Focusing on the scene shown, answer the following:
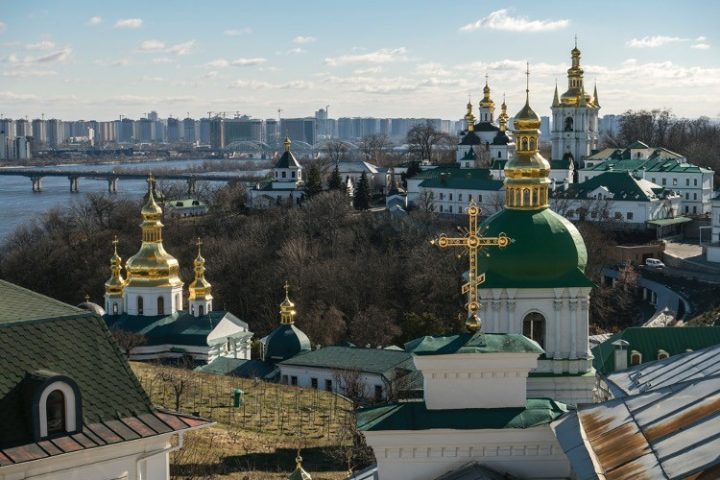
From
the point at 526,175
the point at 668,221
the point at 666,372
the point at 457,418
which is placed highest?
the point at 526,175

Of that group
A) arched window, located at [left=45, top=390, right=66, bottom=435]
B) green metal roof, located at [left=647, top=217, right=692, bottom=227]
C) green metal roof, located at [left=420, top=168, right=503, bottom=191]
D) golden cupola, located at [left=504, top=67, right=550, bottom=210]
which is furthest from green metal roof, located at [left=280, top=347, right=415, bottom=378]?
green metal roof, located at [left=420, top=168, right=503, bottom=191]

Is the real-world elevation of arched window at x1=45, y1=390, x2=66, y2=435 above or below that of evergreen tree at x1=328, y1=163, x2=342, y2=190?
above

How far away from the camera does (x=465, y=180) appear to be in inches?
2307

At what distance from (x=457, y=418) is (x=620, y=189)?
148 feet

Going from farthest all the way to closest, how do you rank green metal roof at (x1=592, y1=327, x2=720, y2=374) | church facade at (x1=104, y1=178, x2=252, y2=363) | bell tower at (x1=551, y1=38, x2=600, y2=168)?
bell tower at (x1=551, y1=38, x2=600, y2=168), church facade at (x1=104, y1=178, x2=252, y2=363), green metal roof at (x1=592, y1=327, x2=720, y2=374)

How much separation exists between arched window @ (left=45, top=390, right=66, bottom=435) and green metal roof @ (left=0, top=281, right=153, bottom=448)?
0.16 m

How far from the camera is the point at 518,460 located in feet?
31.2

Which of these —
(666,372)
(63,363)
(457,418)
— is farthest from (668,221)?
(63,363)

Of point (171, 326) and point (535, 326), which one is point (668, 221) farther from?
point (535, 326)

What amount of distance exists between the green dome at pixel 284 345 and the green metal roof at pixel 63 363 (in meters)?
20.8

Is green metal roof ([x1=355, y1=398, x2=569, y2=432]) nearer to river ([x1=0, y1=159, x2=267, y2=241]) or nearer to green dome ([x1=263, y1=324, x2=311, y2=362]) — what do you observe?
green dome ([x1=263, y1=324, x2=311, y2=362])

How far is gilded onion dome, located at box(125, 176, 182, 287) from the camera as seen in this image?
111 ft

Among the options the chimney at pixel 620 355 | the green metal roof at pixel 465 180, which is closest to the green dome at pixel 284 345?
the chimney at pixel 620 355

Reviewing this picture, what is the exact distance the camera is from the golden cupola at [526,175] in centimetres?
1656
